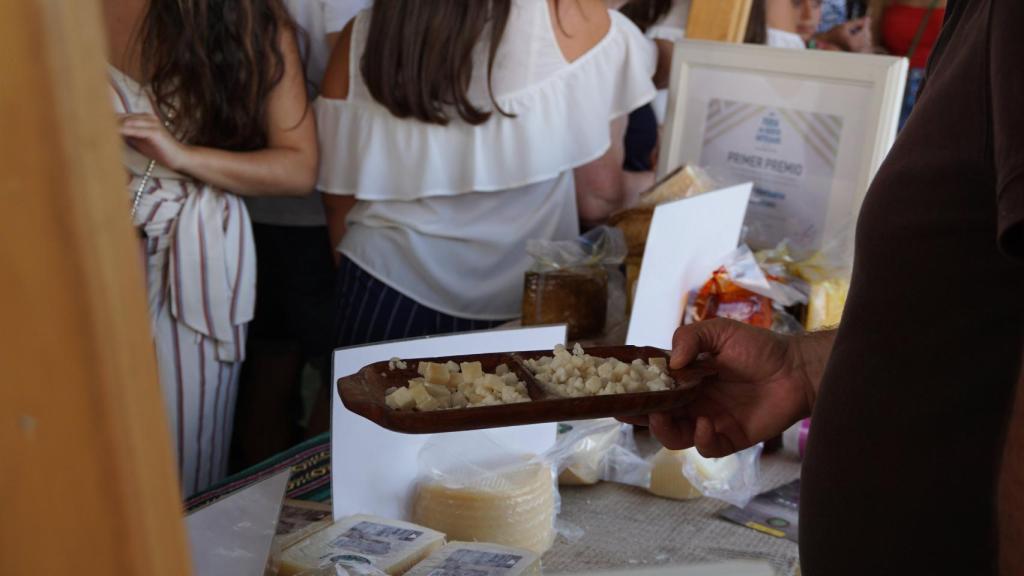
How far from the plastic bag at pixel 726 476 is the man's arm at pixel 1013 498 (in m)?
0.64

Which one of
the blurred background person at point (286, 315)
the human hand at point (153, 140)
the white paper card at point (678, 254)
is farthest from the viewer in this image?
the blurred background person at point (286, 315)

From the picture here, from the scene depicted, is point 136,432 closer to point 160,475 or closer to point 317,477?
point 160,475

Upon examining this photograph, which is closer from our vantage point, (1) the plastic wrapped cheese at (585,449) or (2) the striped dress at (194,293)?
(1) the plastic wrapped cheese at (585,449)

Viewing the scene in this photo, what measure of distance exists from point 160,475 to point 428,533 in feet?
2.32

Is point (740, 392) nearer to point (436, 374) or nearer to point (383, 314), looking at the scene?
point (436, 374)

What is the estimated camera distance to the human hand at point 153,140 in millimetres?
1734

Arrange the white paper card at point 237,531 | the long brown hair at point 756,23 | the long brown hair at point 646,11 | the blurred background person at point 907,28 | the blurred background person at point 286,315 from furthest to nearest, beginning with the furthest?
the blurred background person at point 907,28 < the long brown hair at point 646,11 < the long brown hair at point 756,23 < the blurred background person at point 286,315 < the white paper card at point 237,531

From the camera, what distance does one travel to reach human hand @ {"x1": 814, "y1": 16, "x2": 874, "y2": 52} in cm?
335

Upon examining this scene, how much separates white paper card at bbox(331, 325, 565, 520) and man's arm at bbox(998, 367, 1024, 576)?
62 cm

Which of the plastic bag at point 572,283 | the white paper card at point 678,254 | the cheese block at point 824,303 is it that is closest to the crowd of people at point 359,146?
the plastic bag at point 572,283

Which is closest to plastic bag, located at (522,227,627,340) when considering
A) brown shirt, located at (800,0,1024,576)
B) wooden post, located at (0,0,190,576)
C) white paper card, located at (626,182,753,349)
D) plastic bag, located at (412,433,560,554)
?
white paper card, located at (626,182,753,349)

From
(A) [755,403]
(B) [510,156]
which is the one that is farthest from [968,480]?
(B) [510,156]

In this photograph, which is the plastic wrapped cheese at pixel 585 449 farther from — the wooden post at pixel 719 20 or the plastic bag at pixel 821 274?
the wooden post at pixel 719 20

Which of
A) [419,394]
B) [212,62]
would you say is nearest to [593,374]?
[419,394]
